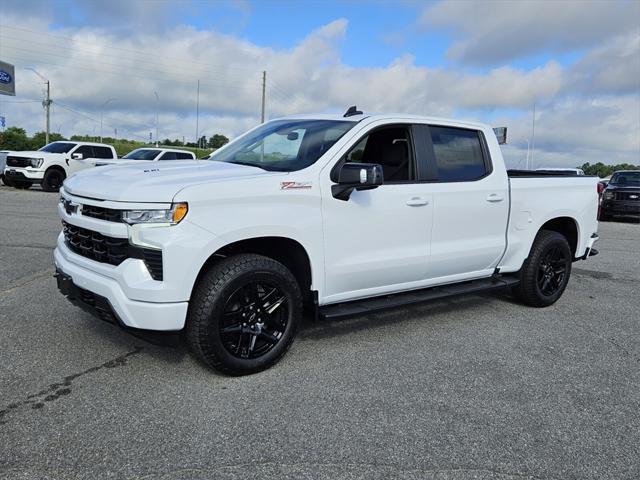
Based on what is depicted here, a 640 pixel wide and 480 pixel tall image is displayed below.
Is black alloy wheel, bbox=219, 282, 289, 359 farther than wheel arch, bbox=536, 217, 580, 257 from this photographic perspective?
No

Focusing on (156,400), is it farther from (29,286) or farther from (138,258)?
(29,286)

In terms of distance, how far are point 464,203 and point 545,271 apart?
1614 millimetres

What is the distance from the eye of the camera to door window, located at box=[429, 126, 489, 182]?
4836mm

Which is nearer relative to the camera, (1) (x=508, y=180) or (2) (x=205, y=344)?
(2) (x=205, y=344)

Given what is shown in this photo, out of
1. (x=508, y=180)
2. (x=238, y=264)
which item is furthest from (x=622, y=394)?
(x=238, y=264)

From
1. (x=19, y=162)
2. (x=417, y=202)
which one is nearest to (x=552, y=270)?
(x=417, y=202)

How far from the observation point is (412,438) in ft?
9.85

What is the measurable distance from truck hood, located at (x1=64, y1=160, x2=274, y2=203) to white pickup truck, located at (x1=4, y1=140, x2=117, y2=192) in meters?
16.0

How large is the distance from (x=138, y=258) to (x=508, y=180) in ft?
11.9

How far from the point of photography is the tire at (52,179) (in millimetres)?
18562

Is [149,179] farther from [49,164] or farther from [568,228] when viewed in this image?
[49,164]

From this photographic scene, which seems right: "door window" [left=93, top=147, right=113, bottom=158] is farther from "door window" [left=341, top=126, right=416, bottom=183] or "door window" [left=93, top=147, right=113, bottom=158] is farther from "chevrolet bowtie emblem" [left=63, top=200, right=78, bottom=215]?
"door window" [left=341, top=126, right=416, bottom=183]

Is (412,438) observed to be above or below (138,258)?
below

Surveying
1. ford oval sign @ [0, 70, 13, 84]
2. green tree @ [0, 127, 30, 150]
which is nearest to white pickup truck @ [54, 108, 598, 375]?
ford oval sign @ [0, 70, 13, 84]
